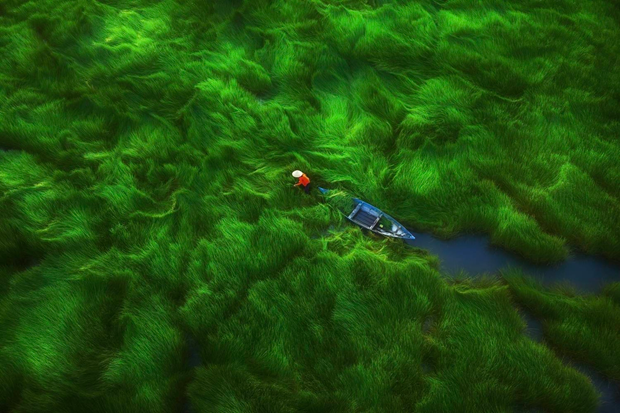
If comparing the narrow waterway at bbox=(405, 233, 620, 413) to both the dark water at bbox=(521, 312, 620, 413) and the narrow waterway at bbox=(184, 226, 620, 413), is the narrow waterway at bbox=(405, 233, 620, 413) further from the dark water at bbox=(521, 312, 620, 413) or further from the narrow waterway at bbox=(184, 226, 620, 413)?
the dark water at bbox=(521, 312, 620, 413)

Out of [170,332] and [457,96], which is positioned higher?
→ [457,96]

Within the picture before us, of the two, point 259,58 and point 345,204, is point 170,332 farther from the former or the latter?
point 259,58

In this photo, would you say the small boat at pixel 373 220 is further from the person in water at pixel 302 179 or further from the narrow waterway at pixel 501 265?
the person in water at pixel 302 179

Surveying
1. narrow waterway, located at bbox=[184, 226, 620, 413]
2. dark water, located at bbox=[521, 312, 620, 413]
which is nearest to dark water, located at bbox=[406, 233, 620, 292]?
narrow waterway, located at bbox=[184, 226, 620, 413]

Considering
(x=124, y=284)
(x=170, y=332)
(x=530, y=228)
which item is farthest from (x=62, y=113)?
(x=530, y=228)

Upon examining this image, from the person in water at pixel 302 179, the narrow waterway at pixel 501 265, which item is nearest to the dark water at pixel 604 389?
the narrow waterway at pixel 501 265

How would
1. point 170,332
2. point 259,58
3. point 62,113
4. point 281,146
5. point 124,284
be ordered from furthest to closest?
point 259,58 → point 62,113 → point 281,146 → point 124,284 → point 170,332
